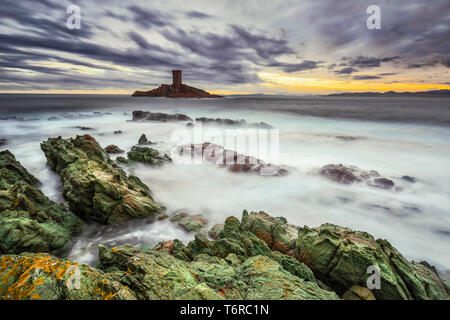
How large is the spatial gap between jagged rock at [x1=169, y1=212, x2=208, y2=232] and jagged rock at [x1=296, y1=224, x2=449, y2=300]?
5.17 meters

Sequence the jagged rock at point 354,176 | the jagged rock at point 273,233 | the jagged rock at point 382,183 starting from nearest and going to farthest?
the jagged rock at point 273,233 < the jagged rock at point 382,183 < the jagged rock at point 354,176

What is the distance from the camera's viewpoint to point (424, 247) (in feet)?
32.7

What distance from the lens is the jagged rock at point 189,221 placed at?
10.4 m

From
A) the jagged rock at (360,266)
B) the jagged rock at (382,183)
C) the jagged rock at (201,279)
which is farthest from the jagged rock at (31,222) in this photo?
the jagged rock at (382,183)

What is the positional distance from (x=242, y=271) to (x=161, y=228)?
21.9 feet

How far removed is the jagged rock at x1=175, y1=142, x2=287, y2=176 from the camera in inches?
741

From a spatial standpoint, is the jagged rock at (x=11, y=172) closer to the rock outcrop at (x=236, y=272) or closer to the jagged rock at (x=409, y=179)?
the rock outcrop at (x=236, y=272)

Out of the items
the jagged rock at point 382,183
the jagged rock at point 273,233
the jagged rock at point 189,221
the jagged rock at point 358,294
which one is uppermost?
the jagged rock at point 382,183

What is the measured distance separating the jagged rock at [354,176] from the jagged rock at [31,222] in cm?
1798

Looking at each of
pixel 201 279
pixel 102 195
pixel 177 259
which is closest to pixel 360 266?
pixel 201 279

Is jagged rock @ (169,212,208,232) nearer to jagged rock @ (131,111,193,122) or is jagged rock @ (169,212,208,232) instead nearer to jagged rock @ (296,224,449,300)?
jagged rock @ (296,224,449,300)

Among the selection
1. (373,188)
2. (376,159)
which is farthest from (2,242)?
(376,159)
